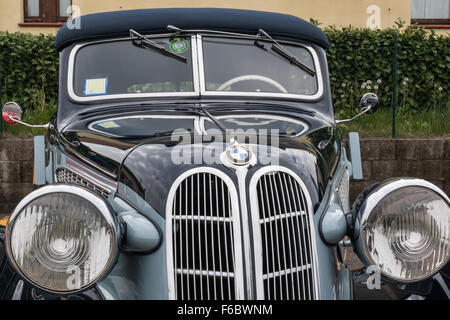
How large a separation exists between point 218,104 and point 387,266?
1263mm

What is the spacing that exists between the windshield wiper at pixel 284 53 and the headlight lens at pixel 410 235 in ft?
4.47

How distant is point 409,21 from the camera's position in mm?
9617

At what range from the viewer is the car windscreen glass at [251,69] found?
2.86 m

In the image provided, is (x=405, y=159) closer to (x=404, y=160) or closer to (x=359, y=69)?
(x=404, y=160)

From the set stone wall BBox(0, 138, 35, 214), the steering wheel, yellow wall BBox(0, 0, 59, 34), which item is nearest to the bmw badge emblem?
the steering wheel

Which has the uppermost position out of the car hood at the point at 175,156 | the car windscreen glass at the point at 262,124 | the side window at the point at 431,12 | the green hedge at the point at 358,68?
the side window at the point at 431,12

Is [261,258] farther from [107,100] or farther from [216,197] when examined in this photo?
[107,100]

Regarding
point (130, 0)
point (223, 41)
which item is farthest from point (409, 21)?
point (223, 41)

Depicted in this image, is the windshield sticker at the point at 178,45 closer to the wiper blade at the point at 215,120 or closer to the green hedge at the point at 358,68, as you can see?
the wiper blade at the point at 215,120

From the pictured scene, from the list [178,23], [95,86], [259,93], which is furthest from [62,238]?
[178,23]

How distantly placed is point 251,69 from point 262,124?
669 mm

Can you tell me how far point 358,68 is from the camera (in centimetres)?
704

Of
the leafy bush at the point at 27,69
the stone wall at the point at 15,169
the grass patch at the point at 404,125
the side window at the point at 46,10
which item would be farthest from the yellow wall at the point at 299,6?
the stone wall at the point at 15,169

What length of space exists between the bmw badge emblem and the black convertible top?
4.07 feet
